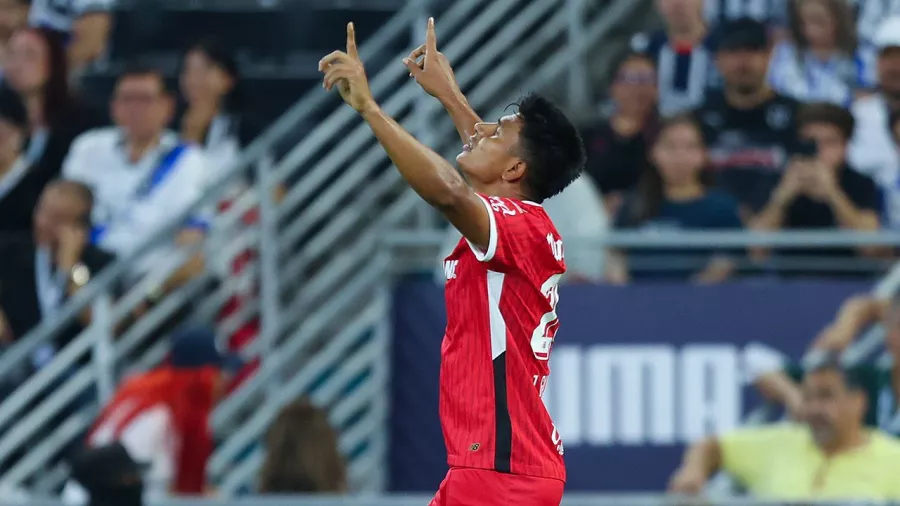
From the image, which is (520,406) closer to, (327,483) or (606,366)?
(327,483)

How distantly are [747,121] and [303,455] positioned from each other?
124 inches

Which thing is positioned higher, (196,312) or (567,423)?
(196,312)

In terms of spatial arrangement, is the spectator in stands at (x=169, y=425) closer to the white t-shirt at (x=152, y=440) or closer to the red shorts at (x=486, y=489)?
the white t-shirt at (x=152, y=440)

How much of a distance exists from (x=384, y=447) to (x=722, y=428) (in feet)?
5.71

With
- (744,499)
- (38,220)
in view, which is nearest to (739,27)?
(744,499)

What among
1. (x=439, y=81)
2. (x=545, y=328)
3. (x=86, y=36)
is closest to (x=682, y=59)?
(x=86, y=36)

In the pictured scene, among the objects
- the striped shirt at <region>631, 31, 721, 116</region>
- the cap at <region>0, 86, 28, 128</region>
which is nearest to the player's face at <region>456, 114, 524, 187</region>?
the striped shirt at <region>631, 31, 721, 116</region>

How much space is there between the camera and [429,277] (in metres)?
9.42

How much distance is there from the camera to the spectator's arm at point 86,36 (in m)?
11.2

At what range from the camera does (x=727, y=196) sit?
9.23 meters

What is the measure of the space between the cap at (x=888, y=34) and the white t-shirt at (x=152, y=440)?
4.47 metres

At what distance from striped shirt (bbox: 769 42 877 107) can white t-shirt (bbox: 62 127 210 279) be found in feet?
10.9

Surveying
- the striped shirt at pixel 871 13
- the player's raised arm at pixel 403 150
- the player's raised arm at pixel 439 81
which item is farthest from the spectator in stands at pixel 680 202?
the player's raised arm at pixel 403 150

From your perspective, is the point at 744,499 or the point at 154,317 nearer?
the point at 744,499
